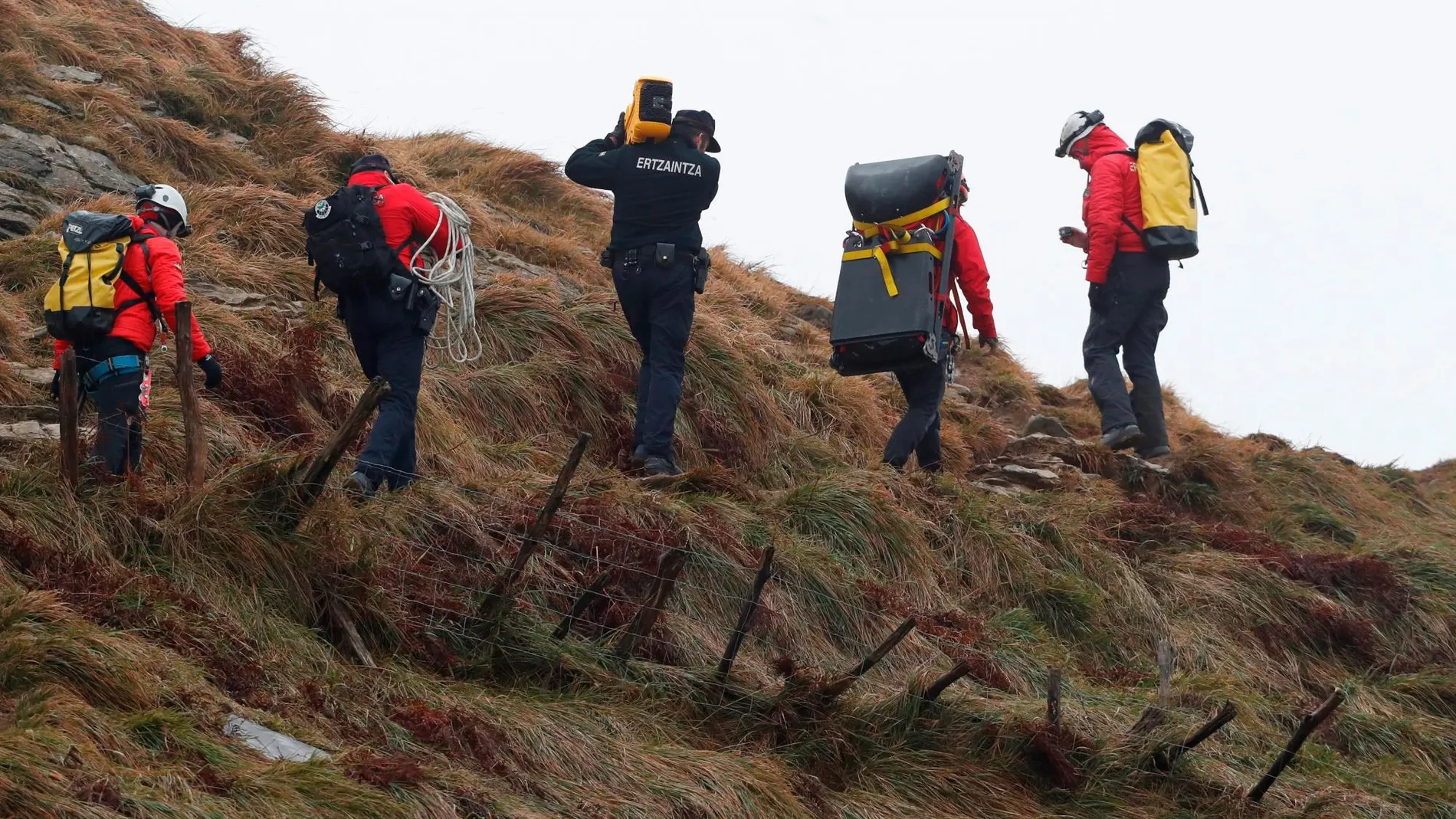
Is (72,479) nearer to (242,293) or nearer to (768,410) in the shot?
(242,293)

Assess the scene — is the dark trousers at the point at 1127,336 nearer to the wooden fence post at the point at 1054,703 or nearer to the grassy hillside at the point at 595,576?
the grassy hillside at the point at 595,576

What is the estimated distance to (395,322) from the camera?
8195 millimetres

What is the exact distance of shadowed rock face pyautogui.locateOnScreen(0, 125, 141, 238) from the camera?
35.9 ft

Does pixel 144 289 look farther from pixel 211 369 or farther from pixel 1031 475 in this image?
pixel 1031 475

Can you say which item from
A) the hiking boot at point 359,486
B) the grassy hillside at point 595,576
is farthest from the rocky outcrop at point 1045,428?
the hiking boot at point 359,486

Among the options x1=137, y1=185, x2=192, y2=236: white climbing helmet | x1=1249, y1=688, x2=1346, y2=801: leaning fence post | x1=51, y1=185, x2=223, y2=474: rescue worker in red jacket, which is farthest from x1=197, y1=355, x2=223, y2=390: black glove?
x1=1249, y1=688, x2=1346, y2=801: leaning fence post

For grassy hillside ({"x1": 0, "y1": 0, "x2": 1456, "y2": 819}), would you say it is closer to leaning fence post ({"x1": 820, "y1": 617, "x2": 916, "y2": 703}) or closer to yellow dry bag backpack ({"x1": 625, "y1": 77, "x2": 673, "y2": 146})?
leaning fence post ({"x1": 820, "y1": 617, "x2": 916, "y2": 703})

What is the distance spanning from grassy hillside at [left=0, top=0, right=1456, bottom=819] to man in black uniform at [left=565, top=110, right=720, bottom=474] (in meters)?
0.51

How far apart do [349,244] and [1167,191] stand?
6202mm

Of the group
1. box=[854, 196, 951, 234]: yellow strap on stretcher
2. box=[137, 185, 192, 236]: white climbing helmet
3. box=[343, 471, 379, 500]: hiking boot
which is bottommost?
box=[343, 471, 379, 500]: hiking boot

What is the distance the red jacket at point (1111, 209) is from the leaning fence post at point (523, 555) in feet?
20.2

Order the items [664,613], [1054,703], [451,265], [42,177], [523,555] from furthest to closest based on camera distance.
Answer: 1. [42,177]
2. [451,265]
3. [664,613]
4. [1054,703]
5. [523,555]

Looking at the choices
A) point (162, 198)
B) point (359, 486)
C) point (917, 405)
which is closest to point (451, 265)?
point (162, 198)

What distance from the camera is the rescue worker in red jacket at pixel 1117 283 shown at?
1177 cm
